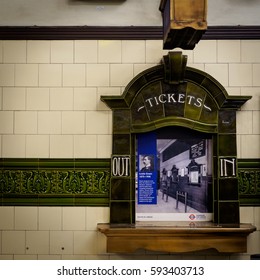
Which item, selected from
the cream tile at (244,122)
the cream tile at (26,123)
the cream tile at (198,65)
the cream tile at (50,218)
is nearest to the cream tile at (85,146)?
the cream tile at (26,123)

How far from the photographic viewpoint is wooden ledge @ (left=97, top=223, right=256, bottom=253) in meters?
4.28

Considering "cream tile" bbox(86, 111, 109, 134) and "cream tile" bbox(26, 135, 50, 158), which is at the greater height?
"cream tile" bbox(86, 111, 109, 134)

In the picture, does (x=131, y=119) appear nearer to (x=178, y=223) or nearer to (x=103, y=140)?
(x=103, y=140)

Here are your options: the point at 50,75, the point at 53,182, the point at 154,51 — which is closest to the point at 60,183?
the point at 53,182

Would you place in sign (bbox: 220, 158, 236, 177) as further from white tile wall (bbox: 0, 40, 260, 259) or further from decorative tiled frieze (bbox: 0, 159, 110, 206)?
decorative tiled frieze (bbox: 0, 159, 110, 206)

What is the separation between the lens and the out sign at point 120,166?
4535mm

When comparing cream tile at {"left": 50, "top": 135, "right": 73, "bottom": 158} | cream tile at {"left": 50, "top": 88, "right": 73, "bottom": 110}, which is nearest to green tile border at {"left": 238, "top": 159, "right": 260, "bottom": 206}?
Answer: cream tile at {"left": 50, "top": 135, "right": 73, "bottom": 158}

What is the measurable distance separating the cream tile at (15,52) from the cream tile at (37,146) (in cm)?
78

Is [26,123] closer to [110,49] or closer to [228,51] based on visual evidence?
[110,49]

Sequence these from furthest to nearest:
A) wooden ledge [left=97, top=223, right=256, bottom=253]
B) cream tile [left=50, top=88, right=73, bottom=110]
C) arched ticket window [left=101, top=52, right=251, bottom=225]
→ cream tile [left=50, top=88, right=73, bottom=110] → arched ticket window [left=101, top=52, right=251, bottom=225] → wooden ledge [left=97, top=223, right=256, bottom=253]

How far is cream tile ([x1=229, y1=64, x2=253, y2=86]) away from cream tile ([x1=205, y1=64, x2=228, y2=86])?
49mm

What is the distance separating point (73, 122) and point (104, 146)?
38cm

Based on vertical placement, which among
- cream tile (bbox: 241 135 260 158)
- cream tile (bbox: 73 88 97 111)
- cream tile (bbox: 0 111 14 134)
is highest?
cream tile (bbox: 73 88 97 111)

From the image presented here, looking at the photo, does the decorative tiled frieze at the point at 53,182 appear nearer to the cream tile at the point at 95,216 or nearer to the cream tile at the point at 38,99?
the cream tile at the point at 95,216
